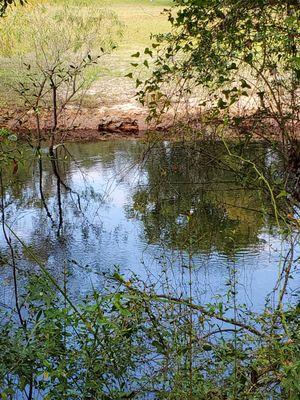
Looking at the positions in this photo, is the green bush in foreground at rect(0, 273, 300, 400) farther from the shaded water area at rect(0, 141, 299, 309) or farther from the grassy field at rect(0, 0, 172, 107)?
the grassy field at rect(0, 0, 172, 107)

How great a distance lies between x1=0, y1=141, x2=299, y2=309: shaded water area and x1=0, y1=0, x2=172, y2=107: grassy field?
2.09 meters

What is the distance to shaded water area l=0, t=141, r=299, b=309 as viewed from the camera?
13.6 feet

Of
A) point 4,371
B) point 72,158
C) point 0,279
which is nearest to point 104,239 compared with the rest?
point 0,279

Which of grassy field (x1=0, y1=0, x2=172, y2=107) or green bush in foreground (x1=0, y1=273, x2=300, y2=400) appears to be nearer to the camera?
green bush in foreground (x1=0, y1=273, x2=300, y2=400)

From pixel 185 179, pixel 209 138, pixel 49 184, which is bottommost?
pixel 49 184

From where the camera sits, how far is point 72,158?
7.82 metres

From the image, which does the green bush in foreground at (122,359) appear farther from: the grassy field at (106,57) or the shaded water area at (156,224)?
the grassy field at (106,57)

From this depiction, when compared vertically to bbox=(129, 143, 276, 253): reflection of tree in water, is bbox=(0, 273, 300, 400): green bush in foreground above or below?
above

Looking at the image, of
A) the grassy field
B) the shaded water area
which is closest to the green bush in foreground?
the shaded water area

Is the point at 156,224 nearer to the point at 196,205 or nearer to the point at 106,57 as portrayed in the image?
the point at 196,205

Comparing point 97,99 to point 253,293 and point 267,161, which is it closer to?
point 267,161

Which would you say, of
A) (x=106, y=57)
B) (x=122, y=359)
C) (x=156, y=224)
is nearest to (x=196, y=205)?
(x=156, y=224)

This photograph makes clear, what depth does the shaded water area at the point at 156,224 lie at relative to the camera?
164 inches

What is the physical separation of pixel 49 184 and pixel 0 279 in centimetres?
279
